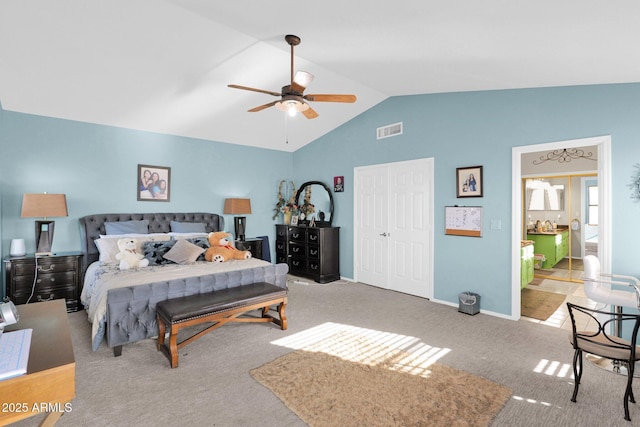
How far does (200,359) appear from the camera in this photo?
2906 mm

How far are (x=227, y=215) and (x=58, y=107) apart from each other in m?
2.97

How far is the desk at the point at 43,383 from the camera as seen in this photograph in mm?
1013

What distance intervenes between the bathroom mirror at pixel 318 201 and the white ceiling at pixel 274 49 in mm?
2185

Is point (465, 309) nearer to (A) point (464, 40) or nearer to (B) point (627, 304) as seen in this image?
(B) point (627, 304)

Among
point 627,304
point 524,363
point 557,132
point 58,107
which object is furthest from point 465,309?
point 58,107

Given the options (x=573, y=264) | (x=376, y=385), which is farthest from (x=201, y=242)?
(x=573, y=264)

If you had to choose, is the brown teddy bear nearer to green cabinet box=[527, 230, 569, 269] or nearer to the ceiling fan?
the ceiling fan

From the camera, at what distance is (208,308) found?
2.96 metres

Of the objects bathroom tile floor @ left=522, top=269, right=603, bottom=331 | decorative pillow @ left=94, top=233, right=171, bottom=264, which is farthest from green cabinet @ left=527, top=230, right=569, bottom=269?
decorative pillow @ left=94, top=233, right=171, bottom=264

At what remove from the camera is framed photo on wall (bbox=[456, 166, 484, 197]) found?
4.23 m

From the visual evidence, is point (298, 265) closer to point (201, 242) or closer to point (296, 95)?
point (201, 242)

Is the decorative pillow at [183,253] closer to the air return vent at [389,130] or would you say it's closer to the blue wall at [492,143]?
the blue wall at [492,143]

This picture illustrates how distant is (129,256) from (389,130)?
430 centimetres

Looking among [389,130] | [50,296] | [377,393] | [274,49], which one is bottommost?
[377,393]
